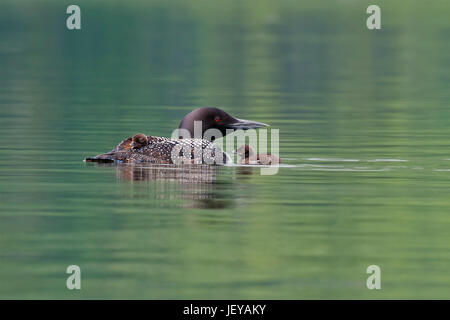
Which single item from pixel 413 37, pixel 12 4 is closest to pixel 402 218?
pixel 413 37

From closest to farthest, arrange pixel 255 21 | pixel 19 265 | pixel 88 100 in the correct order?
1. pixel 19 265
2. pixel 88 100
3. pixel 255 21

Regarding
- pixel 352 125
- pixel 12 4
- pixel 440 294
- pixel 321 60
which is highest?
pixel 12 4

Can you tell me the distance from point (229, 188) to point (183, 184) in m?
0.47

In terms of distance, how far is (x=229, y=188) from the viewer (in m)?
11.3

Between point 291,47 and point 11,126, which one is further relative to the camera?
point 291,47

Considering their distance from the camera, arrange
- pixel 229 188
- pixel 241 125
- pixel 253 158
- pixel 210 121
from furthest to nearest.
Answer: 1. pixel 241 125
2. pixel 210 121
3. pixel 253 158
4. pixel 229 188

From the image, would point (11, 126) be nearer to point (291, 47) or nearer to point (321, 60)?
point (321, 60)

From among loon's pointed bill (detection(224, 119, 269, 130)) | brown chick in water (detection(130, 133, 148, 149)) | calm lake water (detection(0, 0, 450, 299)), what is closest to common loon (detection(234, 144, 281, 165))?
calm lake water (detection(0, 0, 450, 299))

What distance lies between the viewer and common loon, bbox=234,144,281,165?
12.9 meters

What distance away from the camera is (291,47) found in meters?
35.9

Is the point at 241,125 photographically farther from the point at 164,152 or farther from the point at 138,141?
the point at 138,141

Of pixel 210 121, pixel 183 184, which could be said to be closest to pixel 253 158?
pixel 210 121

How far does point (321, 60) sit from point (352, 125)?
14.6 metres

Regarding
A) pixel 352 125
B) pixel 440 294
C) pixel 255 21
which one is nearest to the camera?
pixel 440 294
